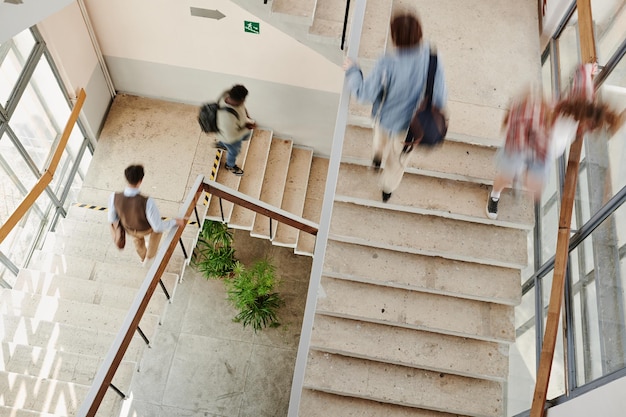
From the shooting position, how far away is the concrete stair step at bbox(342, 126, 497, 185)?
4.95 m

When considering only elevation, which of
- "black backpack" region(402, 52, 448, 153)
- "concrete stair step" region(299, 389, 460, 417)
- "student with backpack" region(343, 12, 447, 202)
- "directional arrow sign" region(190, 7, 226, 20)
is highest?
"directional arrow sign" region(190, 7, 226, 20)

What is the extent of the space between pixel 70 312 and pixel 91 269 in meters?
0.64

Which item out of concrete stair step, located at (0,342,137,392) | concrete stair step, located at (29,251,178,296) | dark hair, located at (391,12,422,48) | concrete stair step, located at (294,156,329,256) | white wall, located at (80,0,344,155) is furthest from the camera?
concrete stair step, located at (294,156,329,256)

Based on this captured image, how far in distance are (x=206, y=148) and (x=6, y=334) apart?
11.4 feet

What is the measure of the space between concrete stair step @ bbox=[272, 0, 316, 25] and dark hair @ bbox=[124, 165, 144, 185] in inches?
79.8

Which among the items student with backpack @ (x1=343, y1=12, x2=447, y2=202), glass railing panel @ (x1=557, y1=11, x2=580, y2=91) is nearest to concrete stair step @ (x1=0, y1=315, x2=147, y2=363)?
student with backpack @ (x1=343, y1=12, x2=447, y2=202)

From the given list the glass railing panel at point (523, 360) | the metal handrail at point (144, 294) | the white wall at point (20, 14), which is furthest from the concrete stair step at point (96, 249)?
the glass railing panel at point (523, 360)

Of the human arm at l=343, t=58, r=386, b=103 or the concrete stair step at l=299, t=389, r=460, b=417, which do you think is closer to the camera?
the human arm at l=343, t=58, r=386, b=103

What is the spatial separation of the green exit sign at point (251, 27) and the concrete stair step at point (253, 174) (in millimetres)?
1796

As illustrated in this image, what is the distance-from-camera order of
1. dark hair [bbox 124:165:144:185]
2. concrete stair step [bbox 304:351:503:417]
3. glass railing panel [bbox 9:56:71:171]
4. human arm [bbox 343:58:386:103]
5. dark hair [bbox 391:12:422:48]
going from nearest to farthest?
dark hair [bbox 391:12:422:48]
human arm [bbox 343:58:386:103]
dark hair [bbox 124:165:144:185]
concrete stair step [bbox 304:351:503:417]
glass railing panel [bbox 9:56:71:171]

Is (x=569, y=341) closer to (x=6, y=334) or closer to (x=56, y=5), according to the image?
(x=56, y=5)

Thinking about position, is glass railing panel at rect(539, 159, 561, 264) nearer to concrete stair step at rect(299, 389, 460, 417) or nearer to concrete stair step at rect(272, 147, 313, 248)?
concrete stair step at rect(299, 389, 460, 417)

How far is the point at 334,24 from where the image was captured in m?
5.34

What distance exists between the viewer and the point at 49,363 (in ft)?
18.5
